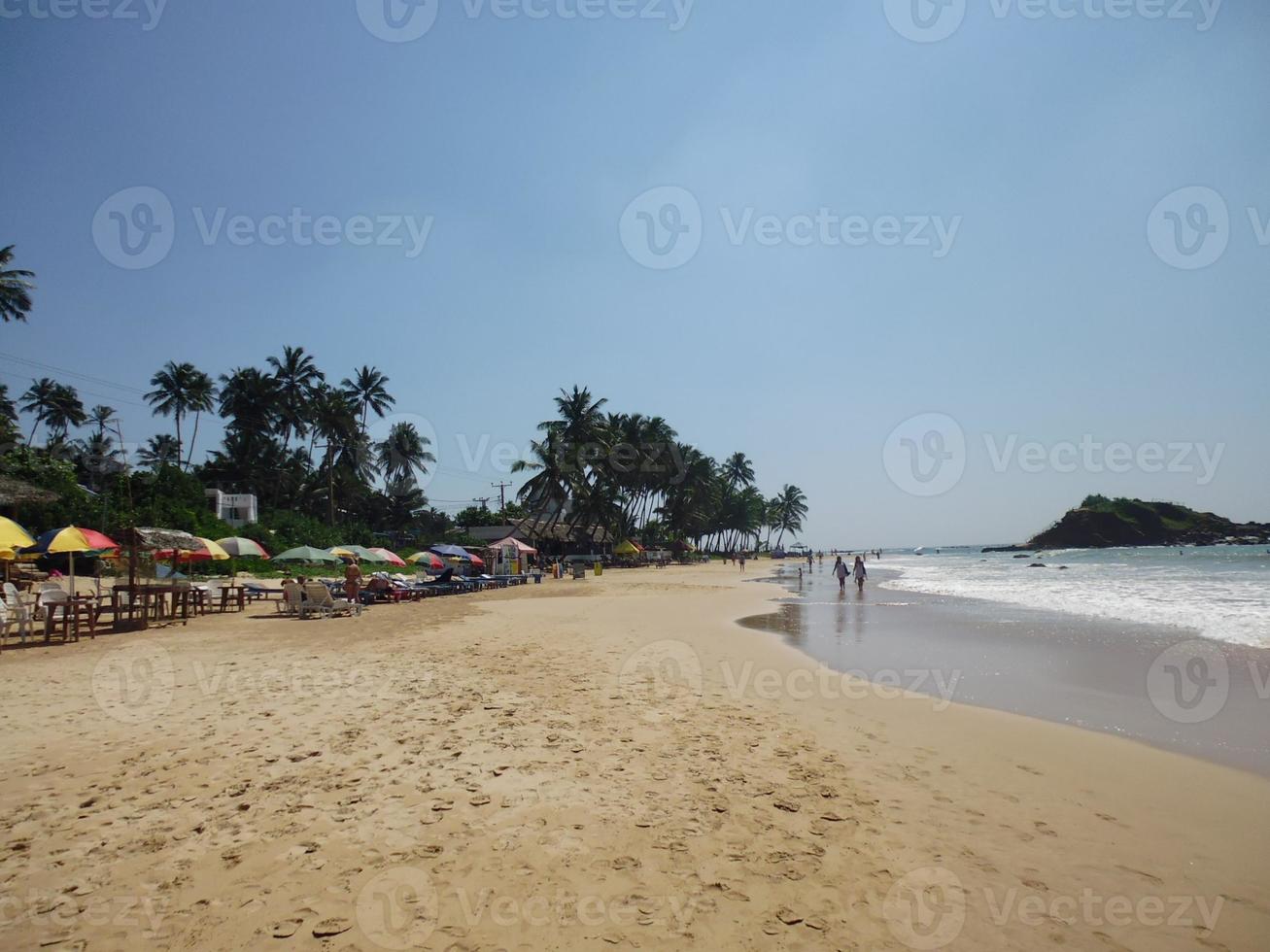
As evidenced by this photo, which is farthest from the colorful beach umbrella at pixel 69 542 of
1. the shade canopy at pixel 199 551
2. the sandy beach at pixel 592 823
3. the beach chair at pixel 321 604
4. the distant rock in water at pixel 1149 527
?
the distant rock in water at pixel 1149 527

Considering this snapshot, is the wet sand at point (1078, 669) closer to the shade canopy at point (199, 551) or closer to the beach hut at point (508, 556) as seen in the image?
the shade canopy at point (199, 551)

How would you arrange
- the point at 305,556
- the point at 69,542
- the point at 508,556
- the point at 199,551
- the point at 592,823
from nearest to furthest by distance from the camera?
the point at 592,823 → the point at 69,542 → the point at 199,551 → the point at 305,556 → the point at 508,556

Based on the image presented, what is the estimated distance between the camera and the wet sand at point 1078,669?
683cm

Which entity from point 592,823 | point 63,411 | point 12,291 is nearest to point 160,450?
point 63,411

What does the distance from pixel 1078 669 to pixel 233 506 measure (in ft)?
168

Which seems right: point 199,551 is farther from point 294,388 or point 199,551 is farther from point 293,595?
point 294,388

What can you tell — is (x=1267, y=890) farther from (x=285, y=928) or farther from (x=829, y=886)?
(x=285, y=928)

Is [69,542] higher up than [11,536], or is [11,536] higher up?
[11,536]

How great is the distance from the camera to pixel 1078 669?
32.1 feet

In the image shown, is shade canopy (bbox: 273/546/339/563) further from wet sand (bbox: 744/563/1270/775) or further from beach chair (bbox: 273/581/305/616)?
wet sand (bbox: 744/563/1270/775)

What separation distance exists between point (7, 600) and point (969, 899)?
1783 centimetres

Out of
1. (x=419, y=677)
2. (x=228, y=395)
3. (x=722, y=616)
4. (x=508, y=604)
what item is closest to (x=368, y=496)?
(x=228, y=395)

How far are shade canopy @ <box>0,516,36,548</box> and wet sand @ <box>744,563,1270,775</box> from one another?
1484 centimetres

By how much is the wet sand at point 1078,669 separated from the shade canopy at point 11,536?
14839mm
